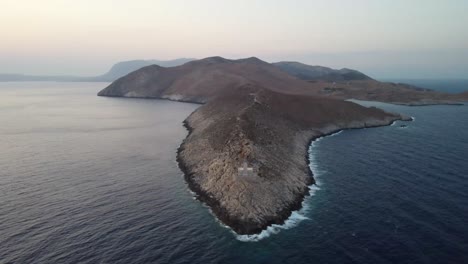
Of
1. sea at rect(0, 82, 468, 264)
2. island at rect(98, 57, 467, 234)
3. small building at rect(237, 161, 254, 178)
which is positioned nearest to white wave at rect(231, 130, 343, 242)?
sea at rect(0, 82, 468, 264)

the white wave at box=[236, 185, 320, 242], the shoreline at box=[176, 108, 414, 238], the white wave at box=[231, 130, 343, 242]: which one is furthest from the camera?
the shoreline at box=[176, 108, 414, 238]

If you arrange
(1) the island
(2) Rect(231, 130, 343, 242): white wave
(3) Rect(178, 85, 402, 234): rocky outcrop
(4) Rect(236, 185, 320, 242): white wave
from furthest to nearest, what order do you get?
(1) the island < (3) Rect(178, 85, 402, 234): rocky outcrop < (2) Rect(231, 130, 343, 242): white wave < (4) Rect(236, 185, 320, 242): white wave

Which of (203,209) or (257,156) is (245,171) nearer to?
(257,156)

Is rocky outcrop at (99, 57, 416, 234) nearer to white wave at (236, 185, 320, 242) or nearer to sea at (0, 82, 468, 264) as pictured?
white wave at (236, 185, 320, 242)

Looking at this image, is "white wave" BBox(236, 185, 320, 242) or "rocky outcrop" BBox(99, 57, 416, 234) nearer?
"white wave" BBox(236, 185, 320, 242)

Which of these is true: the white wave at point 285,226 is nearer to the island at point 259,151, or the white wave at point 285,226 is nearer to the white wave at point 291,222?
the white wave at point 291,222

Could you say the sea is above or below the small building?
below

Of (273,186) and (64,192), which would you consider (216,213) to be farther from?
Answer: (64,192)

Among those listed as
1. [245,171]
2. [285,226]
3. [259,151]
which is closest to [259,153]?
[259,151]
